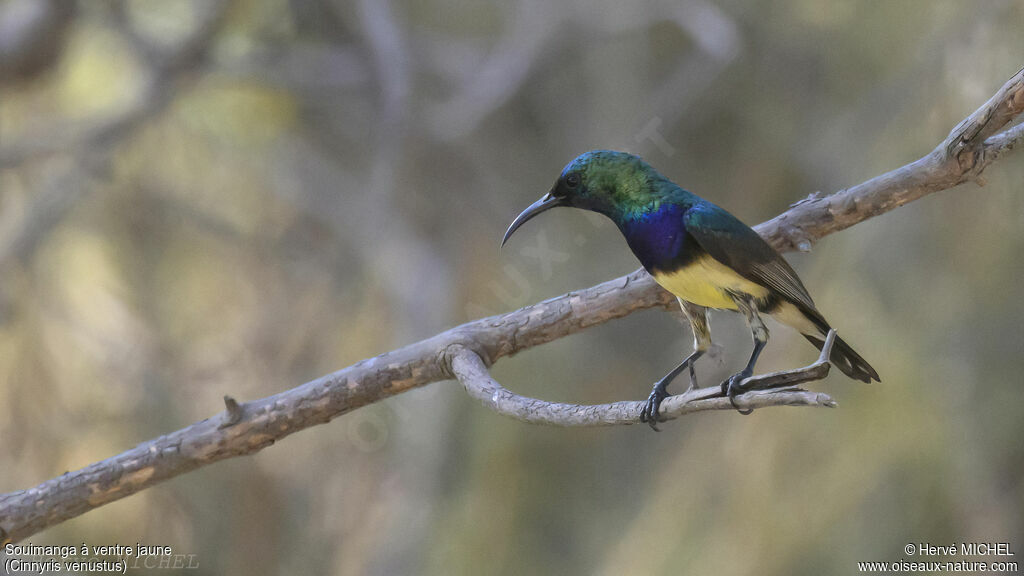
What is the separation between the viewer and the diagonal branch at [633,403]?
132 centimetres

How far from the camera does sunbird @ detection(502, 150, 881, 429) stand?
70.1 inches

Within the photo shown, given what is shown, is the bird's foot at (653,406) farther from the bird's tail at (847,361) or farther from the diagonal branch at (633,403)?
the bird's tail at (847,361)

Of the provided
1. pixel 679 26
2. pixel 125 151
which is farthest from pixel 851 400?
pixel 125 151

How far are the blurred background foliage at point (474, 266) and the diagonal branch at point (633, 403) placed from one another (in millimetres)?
2349

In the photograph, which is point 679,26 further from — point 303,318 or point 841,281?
point 303,318

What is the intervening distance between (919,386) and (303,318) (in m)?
3.42

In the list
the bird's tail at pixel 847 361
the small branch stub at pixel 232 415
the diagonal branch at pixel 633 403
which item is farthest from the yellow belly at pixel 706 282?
the small branch stub at pixel 232 415

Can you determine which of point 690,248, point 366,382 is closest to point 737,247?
point 690,248

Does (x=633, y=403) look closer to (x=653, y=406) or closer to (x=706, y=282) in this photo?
(x=653, y=406)

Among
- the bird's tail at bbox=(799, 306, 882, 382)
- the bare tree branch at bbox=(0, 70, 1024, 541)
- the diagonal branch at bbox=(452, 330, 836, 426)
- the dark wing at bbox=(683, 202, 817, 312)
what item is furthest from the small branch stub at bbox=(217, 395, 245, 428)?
the bird's tail at bbox=(799, 306, 882, 382)

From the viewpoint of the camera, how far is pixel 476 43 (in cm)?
516

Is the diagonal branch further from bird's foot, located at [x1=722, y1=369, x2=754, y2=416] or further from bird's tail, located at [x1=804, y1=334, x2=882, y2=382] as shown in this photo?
bird's tail, located at [x1=804, y1=334, x2=882, y2=382]

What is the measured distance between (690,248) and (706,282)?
8cm

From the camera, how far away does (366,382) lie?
209 cm
